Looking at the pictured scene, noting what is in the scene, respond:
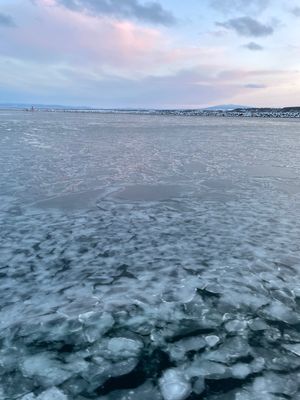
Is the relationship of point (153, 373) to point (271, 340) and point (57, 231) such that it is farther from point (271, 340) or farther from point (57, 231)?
point (57, 231)

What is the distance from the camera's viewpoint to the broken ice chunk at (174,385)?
3.60 metres

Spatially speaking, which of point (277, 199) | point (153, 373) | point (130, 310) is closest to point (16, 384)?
point (153, 373)

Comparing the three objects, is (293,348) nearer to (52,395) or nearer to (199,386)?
(199,386)

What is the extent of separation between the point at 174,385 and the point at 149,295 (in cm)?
178

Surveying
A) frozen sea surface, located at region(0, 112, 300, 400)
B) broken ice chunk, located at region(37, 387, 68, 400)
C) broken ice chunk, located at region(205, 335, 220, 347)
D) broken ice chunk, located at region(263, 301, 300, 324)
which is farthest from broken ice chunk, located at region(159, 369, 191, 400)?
broken ice chunk, located at region(263, 301, 300, 324)

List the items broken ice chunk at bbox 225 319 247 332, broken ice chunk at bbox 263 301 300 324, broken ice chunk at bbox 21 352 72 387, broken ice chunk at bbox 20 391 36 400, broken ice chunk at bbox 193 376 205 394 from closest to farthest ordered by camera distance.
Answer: broken ice chunk at bbox 20 391 36 400, broken ice chunk at bbox 193 376 205 394, broken ice chunk at bbox 21 352 72 387, broken ice chunk at bbox 225 319 247 332, broken ice chunk at bbox 263 301 300 324

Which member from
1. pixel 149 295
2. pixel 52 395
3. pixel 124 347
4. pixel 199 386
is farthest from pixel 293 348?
pixel 52 395

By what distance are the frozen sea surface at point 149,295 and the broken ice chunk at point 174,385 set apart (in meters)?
0.01

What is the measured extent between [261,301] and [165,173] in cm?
1050

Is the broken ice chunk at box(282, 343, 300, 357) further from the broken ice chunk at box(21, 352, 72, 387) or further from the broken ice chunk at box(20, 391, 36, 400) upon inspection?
the broken ice chunk at box(20, 391, 36, 400)

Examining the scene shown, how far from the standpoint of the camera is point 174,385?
3.73m

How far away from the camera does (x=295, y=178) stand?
14.5 meters

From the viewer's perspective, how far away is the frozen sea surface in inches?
151

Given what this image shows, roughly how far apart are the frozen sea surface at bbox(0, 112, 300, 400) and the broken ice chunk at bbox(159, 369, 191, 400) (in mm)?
13
